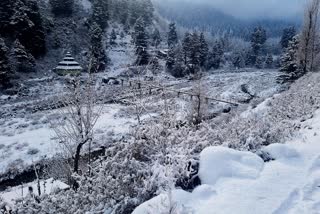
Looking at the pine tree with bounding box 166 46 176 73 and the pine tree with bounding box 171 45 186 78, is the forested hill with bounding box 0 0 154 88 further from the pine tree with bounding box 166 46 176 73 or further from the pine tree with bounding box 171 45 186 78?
the pine tree with bounding box 171 45 186 78

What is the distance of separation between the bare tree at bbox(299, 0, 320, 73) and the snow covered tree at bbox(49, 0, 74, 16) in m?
39.0

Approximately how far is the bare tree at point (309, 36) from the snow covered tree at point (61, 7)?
3897cm

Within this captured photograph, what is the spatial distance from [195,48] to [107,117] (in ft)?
92.4

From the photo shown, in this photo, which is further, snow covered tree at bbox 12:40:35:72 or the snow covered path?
snow covered tree at bbox 12:40:35:72

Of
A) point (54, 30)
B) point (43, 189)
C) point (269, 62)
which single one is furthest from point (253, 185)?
point (269, 62)

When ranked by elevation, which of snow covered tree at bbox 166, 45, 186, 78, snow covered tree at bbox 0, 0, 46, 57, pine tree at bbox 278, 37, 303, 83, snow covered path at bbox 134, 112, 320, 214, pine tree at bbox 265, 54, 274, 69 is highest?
snow covered tree at bbox 0, 0, 46, 57

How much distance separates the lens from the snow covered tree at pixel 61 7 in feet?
172

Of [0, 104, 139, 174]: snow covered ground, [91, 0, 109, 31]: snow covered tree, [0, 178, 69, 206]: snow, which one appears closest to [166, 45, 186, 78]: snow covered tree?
[91, 0, 109, 31]: snow covered tree

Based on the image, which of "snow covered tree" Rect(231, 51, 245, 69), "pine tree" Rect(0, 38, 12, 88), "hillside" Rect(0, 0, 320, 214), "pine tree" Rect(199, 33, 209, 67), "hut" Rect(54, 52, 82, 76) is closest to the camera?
"hillside" Rect(0, 0, 320, 214)

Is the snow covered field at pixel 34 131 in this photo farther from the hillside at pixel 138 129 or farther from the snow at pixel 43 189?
the snow at pixel 43 189

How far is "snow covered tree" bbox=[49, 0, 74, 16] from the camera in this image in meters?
52.6

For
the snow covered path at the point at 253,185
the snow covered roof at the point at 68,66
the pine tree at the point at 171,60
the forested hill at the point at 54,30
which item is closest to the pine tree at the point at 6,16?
the forested hill at the point at 54,30

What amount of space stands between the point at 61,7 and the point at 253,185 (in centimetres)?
5430

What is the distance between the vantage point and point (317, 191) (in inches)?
196
